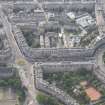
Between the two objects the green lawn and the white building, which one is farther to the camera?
the white building

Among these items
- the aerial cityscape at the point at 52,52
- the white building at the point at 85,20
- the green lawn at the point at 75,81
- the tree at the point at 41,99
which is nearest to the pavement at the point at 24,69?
the aerial cityscape at the point at 52,52

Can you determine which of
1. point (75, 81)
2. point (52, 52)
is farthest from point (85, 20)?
point (75, 81)

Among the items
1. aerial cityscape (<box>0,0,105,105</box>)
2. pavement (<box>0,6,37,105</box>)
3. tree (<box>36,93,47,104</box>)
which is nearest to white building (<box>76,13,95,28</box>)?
aerial cityscape (<box>0,0,105,105</box>)

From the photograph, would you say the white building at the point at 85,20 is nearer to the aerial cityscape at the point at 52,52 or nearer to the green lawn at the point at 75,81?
the aerial cityscape at the point at 52,52

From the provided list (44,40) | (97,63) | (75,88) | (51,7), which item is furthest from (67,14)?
(75,88)

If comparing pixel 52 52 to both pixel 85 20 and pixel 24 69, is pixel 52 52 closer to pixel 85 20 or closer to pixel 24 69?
pixel 24 69

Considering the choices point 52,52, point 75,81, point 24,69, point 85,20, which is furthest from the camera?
point 85,20

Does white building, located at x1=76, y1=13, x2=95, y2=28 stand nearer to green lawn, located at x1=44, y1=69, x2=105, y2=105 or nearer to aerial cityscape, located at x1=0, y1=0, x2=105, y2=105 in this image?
aerial cityscape, located at x1=0, y1=0, x2=105, y2=105

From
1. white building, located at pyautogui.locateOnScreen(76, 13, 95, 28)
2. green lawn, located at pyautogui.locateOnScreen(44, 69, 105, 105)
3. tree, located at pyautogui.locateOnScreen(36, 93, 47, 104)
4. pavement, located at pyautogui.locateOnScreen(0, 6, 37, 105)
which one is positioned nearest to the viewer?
tree, located at pyautogui.locateOnScreen(36, 93, 47, 104)
